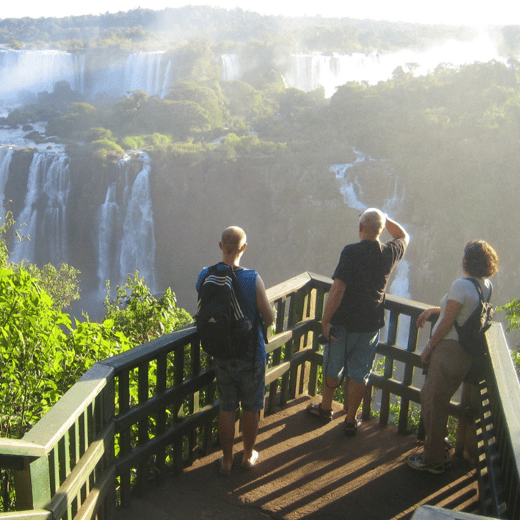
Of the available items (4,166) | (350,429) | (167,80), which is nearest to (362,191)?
(4,166)

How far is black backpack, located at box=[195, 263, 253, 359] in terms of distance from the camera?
2.85m

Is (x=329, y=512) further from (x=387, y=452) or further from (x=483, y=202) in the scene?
(x=483, y=202)

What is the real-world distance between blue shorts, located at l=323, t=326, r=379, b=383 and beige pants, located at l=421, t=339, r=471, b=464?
0.45 meters

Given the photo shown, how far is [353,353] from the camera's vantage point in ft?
11.9

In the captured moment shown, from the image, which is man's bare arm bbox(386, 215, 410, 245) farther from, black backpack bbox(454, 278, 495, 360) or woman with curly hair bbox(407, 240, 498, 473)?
black backpack bbox(454, 278, 495, 360)

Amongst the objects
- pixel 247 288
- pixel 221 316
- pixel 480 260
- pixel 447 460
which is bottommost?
pixel 447 460

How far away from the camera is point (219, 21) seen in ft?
330

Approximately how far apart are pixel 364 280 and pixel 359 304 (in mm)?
165

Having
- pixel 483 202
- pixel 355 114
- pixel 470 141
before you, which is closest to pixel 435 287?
pixel 483 202

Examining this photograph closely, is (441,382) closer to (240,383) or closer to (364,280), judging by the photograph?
(364,280)

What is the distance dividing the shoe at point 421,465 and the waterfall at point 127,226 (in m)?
34.0

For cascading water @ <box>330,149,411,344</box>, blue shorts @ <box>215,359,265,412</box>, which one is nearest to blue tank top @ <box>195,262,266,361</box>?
blue shorts @ <box>215,359,265,412</box>

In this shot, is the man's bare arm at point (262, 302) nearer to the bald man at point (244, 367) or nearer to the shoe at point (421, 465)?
the bald man at point (244, 367)

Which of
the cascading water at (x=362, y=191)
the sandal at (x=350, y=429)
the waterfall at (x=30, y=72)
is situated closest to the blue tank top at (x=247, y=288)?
the sandal at (x=350, y=429)
